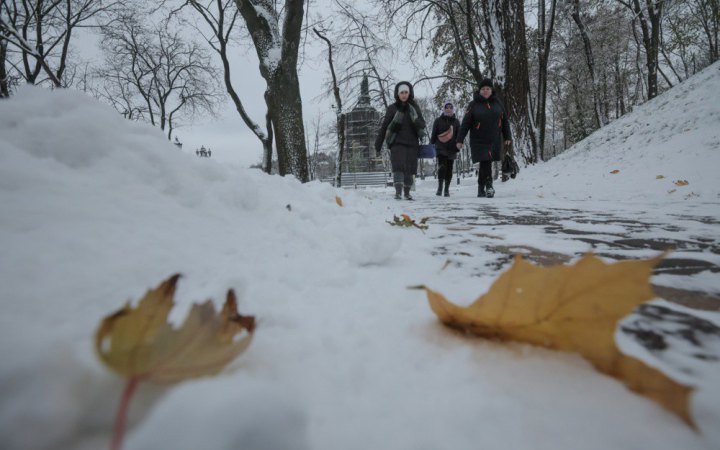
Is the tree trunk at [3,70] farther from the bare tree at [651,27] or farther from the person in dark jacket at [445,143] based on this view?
the bare tree at [651,27]

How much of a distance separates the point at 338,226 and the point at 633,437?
1.45 meters

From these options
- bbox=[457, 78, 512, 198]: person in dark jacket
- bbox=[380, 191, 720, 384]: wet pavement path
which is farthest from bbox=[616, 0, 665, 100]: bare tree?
bbox=[380, 191, 720, 384]: wet pavement path

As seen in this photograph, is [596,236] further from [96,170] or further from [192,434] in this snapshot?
[96,170]

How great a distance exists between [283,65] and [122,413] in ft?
19.2

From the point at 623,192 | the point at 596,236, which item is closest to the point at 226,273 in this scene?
the point at 596,236

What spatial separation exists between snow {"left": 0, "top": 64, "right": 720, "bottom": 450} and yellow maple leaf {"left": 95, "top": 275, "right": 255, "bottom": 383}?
22mm

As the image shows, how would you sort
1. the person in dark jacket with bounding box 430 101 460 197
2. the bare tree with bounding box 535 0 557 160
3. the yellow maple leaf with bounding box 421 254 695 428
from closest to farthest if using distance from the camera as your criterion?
the yellow maple leaf with bounding box 421 254 695 428 < the person in dark jacket with bounding box 430 101 460 197 < the bare tree with bounding box 535 0 557 160

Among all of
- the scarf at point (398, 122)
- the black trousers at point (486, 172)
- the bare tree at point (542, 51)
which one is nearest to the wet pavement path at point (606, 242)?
the black trousers at point (486, 172)

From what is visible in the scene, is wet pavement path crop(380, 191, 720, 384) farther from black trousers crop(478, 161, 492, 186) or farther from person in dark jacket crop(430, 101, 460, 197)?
person in dark jacket crop(430, 101, 460, 197)

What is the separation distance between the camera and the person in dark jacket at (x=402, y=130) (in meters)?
5.23

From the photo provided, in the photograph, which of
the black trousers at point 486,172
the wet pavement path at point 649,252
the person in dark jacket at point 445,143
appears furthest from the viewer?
the person in dark jacket at point 445,143

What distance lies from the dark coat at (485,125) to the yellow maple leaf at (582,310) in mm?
5181

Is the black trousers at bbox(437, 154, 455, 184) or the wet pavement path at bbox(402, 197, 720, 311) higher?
the black trousers at bbox(437, 154, 455, 184)

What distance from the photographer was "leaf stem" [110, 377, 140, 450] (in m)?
0.33
